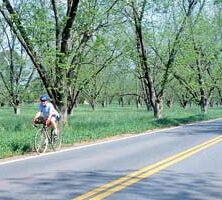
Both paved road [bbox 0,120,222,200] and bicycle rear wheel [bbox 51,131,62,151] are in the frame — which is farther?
bicycle rear wheel [bbox 51,131,62,151]

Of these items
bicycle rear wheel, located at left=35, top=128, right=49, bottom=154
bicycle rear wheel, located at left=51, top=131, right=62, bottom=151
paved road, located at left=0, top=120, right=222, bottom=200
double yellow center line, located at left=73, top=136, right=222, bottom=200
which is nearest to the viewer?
double yellow center line, located at left=73, top=136, right=222, bottom=200

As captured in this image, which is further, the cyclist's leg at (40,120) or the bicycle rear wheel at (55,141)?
the bicycle rear wheel at (55,141)

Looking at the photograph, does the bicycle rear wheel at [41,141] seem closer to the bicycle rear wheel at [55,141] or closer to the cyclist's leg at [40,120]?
the cyclist's leg at [40,120]

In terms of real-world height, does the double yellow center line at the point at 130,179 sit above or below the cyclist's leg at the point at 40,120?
below

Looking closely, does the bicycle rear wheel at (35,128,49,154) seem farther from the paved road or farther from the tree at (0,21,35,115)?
the tree at (0,21,35,115)

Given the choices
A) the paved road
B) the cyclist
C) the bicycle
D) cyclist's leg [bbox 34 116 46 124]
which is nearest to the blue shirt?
the cyclist

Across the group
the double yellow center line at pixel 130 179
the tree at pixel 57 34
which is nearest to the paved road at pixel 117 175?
the double yellow center line at pixel 130 179

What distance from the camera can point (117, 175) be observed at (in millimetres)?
10547

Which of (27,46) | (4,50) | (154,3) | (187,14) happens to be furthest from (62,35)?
(4,50)

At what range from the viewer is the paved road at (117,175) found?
852 centimetres

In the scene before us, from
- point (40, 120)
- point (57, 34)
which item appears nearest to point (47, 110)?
point (40, 120)

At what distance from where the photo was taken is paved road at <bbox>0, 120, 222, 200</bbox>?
8.52 metres

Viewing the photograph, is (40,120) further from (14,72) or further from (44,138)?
(14,72)

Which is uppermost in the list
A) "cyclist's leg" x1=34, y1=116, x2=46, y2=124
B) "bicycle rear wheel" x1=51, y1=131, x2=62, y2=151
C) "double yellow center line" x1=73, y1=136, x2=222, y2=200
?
"cyclist's leg" x1=34, y1=116, x2=46, y2=124
